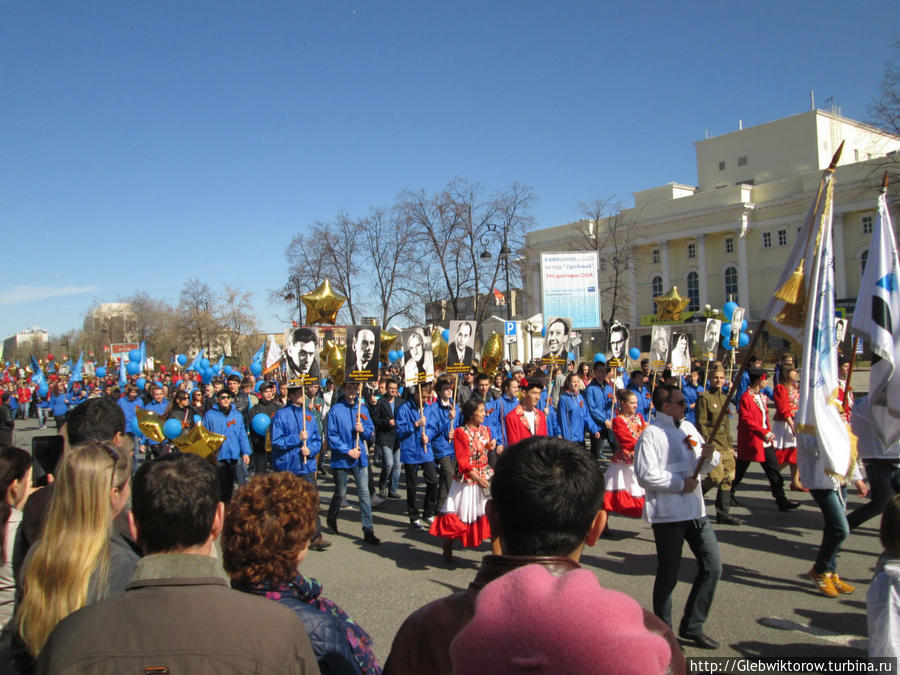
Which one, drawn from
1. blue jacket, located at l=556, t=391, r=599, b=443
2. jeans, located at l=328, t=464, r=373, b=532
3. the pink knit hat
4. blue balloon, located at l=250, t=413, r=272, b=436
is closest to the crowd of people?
the pink knit hat

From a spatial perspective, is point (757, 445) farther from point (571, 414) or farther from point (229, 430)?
point (229, 430)

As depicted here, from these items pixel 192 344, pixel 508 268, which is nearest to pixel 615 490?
pixel 508 268

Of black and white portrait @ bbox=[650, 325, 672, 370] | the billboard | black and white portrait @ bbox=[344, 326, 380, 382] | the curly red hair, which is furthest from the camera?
the billboard

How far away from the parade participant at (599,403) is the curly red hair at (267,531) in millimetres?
9161

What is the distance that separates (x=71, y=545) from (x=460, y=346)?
9.86m

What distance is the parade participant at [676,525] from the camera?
4504 mm

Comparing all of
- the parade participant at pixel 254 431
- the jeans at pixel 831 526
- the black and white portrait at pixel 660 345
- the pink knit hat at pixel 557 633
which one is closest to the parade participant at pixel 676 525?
the jeans at pixel 831 526

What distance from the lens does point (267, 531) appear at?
2.27 m

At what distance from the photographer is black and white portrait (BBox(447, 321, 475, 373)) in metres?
12.0

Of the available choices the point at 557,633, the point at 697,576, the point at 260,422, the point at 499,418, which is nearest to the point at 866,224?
the point at 499,418

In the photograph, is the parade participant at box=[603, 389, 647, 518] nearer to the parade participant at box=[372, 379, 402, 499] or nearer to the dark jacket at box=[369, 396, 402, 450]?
the parade participant at box=[372, 379, 402, 499]

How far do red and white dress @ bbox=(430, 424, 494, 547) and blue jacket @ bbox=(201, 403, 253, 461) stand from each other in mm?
3694

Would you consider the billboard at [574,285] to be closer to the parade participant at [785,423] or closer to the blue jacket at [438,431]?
the parade participant at [785,423]

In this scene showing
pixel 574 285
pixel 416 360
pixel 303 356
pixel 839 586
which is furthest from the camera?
pixel 574 285
